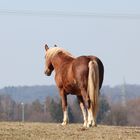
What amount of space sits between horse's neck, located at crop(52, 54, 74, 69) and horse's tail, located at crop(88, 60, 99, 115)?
64.9 inches

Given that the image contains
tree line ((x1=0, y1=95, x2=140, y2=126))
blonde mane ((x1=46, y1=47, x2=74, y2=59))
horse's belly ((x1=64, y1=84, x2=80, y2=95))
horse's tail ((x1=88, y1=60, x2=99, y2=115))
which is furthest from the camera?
tree line ((x1=0, y1=95, x2=140, y2=126))

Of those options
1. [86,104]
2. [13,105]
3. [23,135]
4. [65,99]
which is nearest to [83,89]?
[86,104]

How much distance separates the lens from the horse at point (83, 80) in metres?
17.3

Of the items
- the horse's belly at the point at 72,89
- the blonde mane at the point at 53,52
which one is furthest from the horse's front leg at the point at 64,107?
the blonde mane at the point at 53,52

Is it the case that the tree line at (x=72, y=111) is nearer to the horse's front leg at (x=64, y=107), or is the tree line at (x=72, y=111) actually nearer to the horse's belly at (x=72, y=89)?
the horse's front leg at (x=64, y=107)

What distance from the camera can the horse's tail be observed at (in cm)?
1728

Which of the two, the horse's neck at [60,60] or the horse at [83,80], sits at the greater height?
the horse's neck at [60,60]

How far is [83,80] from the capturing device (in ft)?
57.4

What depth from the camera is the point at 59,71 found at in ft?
62.5

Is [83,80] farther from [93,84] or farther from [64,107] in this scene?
[64,107]

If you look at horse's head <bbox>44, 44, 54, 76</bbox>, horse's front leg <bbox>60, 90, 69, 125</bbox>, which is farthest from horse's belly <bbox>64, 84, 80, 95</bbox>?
horse's head <bbox>44, 44, 54, 76</bbox>

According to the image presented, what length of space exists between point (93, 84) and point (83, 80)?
0.34 m

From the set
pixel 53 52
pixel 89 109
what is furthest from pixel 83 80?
pixel 53 52

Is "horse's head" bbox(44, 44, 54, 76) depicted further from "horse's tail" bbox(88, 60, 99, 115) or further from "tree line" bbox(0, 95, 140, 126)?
"tree line" bbox(0, 95, 140, 126)
